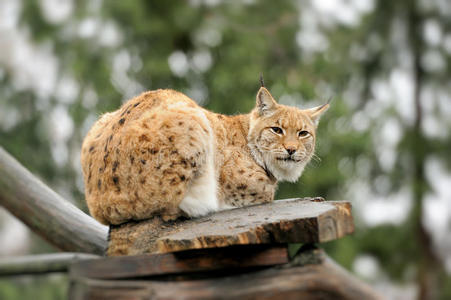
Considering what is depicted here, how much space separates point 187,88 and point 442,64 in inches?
253

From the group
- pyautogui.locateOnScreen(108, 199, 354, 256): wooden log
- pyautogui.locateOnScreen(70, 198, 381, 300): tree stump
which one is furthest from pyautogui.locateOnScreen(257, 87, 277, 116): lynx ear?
pyautogui.locateOnScreen(70, 198, 381, 300): tree stump

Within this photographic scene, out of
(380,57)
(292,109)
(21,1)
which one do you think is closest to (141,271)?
(292,109)

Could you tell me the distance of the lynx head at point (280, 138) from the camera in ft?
15.6

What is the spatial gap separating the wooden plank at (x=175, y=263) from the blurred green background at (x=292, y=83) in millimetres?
5458

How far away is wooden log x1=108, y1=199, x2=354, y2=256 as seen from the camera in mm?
3123

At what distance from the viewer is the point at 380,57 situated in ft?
41.7

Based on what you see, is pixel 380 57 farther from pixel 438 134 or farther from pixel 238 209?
pixel 238 209

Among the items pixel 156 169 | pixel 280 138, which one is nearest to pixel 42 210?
pixel 156 169

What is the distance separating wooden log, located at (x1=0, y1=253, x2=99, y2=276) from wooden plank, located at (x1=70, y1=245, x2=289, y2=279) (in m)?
0.05

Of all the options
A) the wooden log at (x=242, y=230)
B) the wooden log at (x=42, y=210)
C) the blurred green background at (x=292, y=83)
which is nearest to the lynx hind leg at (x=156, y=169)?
the wooden log at (x=242, y=230)

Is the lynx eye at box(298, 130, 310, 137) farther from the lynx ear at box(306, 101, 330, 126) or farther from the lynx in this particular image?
the lynx ear at box(306, 101, 330, 126)

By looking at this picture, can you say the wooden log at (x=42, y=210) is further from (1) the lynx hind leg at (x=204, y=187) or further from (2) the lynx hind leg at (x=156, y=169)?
(1) the lynx hind leg at (x=204, y=187)

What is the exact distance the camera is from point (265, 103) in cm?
496

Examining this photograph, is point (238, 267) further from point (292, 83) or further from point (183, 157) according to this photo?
point (292, 83)
